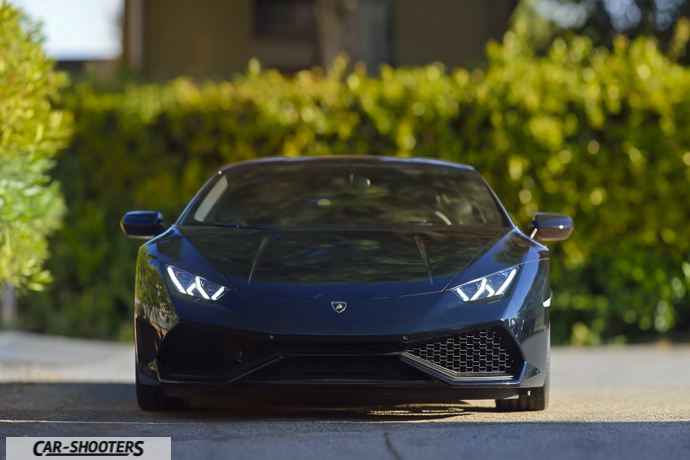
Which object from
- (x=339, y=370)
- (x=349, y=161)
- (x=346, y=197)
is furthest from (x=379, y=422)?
(x=349, y=161)

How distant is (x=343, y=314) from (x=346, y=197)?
149cm

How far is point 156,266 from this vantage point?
4.72 metres

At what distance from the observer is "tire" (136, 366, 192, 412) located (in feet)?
15.6

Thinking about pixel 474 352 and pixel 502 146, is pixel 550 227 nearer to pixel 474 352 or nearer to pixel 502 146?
pixel 474 352

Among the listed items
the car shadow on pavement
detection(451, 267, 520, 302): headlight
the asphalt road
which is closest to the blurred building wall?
the asphalt road

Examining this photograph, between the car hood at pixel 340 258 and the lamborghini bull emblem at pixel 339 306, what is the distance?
68mm

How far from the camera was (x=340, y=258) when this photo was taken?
4.69 metres

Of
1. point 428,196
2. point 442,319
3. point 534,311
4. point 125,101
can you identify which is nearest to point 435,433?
point 442,319

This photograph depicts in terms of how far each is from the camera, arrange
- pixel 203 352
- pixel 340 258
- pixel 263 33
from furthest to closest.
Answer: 1. pixel 263 33
2. pixel 340 258
3. pixel 203 352

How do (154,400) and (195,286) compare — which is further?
(154,400)

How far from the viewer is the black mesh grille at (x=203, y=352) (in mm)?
4383

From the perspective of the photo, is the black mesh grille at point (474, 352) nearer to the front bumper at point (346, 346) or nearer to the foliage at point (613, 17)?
the front bumper at point (346, 346)

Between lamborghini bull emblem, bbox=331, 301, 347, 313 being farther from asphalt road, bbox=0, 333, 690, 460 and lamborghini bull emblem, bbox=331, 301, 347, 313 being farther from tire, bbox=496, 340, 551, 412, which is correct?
tire, bbox=496, 340, 551, 412

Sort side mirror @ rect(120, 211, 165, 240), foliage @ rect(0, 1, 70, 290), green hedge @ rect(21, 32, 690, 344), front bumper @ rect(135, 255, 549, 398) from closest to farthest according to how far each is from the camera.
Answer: front bumper @ rect(135, 255, 549, 398) < side mirror @ rect(120, 211, 165, 240) < foliage @ rect(0, 1, 70, 290) < green hedge @ rect(21, 32, 690, 344)
